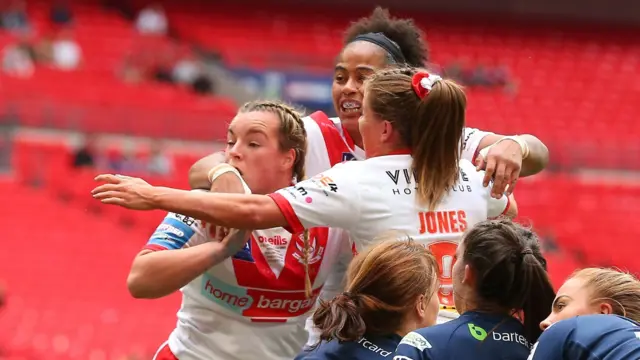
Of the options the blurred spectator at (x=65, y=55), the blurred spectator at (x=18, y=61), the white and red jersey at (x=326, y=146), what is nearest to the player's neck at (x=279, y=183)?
the white and red jersey at (x=326, y=146)

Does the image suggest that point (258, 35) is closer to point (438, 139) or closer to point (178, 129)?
point (178, 129)

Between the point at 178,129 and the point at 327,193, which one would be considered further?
the point at 178,129

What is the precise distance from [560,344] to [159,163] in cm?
1151

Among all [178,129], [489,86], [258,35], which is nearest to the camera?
[178,129]

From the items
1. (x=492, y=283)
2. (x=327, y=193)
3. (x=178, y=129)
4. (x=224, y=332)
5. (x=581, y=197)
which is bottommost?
(x=581, y=197)

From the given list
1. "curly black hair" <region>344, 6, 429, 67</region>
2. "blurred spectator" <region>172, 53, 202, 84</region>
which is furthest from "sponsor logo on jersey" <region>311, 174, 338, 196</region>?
"blurred spectator" <region>172, 53, 202, 84</region>

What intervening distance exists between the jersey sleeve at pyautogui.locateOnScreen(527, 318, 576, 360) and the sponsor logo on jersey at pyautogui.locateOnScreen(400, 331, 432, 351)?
284mm

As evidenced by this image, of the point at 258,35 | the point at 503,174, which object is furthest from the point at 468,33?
the point at 503,174

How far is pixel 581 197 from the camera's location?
14.9m

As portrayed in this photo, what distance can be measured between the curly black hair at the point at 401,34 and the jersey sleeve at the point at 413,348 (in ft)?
5.53

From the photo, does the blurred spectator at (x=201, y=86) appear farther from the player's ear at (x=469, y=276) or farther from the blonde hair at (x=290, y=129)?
the player's ear at (x=469, y=276)

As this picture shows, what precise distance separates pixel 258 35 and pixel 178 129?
5670 millimetres

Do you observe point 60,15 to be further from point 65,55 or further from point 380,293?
point 380,293

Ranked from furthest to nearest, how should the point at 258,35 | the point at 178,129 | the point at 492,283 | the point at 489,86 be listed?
the point at 258,35
the point at 489,86
the point at 178,129
the point at 492,283
